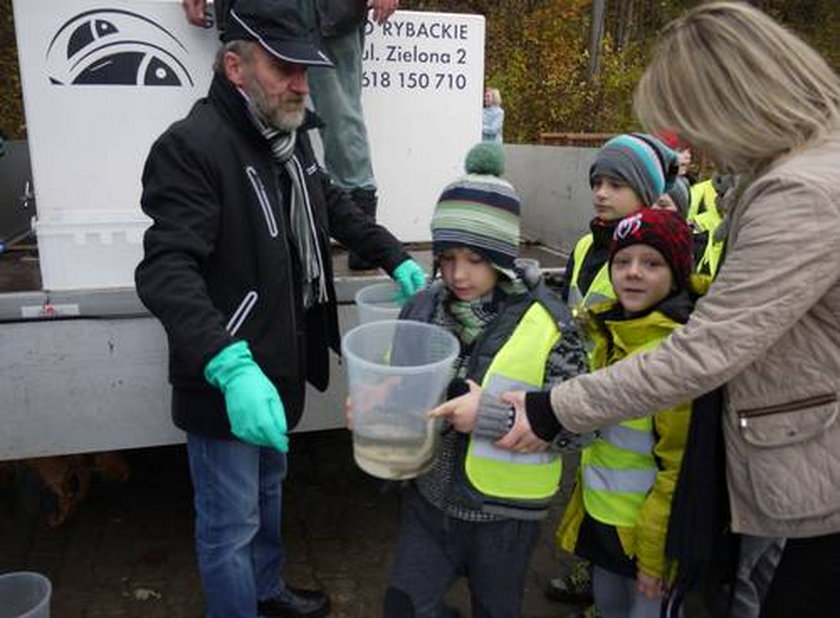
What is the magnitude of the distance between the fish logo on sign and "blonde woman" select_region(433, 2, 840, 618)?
1961 mm

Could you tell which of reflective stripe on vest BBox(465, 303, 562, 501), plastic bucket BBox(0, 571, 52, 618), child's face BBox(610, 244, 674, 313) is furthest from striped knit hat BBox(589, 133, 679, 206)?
plastic bucket BBox(0, 571, 52, 618)

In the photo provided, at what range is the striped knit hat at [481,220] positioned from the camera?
1822 millimetres

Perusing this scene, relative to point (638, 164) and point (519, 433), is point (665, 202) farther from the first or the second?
point (519, 433)

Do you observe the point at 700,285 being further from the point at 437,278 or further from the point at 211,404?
the point at 211,404

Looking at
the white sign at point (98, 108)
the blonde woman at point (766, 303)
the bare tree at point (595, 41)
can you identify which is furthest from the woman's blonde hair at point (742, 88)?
the bare tree at point (595, 41)

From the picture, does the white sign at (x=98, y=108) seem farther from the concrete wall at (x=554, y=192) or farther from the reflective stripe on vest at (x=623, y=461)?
the concrete wall at (x=554, y=192)

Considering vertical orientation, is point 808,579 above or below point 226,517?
above

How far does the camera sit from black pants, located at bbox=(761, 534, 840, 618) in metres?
1.57

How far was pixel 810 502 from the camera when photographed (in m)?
1.50

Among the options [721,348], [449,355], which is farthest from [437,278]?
[721,348]

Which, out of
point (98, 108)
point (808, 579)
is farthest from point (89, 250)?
point (808, 579)

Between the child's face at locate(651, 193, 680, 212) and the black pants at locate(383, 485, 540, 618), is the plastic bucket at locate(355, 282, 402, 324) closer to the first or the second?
the black pants at locate(383, 485, 540, 618)

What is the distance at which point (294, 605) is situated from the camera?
2.73 m

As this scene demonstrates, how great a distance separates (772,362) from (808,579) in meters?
0.50
